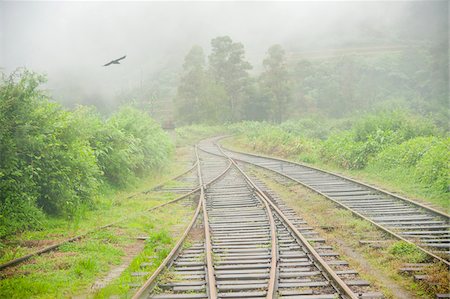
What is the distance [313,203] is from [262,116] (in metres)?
55.1

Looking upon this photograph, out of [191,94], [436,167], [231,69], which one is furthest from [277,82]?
[436,167]

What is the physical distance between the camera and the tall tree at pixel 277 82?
61938 mm

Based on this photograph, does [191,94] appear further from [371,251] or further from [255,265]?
[255,265]

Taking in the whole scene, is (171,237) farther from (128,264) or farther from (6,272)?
(6,272)

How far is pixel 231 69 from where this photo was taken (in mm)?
67562

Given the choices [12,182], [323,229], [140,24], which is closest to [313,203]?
[323,229]

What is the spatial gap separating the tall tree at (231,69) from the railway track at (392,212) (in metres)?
51.2

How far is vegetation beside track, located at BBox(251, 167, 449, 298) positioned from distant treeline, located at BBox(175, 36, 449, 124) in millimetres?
49235

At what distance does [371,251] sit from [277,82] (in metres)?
56.9

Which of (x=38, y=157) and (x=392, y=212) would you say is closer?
(x=38, y=157)

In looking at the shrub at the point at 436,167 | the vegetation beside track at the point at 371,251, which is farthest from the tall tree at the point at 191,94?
the vegetation beside track at the point at 371,251

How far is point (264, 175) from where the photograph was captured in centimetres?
1952

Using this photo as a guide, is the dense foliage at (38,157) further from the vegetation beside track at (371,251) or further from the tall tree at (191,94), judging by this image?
the tall tree at (191,94)

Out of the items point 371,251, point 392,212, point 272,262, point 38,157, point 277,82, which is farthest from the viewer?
point 277,82
